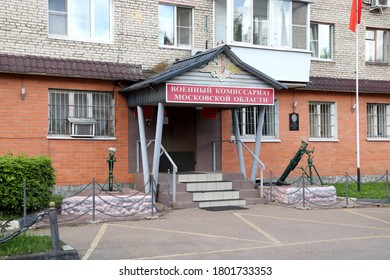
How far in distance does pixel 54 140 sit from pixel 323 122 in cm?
1003

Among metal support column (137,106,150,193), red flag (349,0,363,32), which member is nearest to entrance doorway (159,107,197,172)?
metal support column (137,106,150,193)

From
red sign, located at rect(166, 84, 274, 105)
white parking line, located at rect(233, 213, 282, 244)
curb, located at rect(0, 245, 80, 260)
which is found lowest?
white parking line, located at rect(233, 213, 282, 244)

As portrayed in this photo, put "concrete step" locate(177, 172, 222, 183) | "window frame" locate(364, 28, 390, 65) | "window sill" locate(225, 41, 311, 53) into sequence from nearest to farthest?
1. "concrete step" locate(177, 172, 222, 183)
2. "window sill" locate(225, 41, 311, 53)
3. "window frame" locate(364, 28, 390, 65)

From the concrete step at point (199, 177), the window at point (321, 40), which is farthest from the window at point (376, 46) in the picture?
the concrete step at point (199, 177)

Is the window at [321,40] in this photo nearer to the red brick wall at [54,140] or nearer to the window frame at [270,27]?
the window frame at [270,27]

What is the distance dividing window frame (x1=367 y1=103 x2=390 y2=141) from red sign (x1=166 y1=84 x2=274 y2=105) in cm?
Answer: 750

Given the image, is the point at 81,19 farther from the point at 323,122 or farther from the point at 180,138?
the point at 323,122

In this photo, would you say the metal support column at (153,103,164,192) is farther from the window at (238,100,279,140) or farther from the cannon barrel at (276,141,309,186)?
the window at (238,100,279,140)

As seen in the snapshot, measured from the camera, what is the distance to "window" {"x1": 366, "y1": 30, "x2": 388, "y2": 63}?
20.9 metres

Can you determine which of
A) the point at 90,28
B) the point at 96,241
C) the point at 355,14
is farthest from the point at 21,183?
the point at 355,14

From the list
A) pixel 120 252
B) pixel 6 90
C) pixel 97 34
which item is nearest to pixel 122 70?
pixel 97 34

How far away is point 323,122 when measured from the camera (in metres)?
19.7

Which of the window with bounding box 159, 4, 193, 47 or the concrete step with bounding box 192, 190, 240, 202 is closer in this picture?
the concrete step with bounding box 192, 190, 240, 202

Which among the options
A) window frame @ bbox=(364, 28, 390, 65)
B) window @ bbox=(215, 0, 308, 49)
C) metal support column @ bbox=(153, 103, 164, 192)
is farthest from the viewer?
window frame @ bbox=(364, 28, 390, 65)
